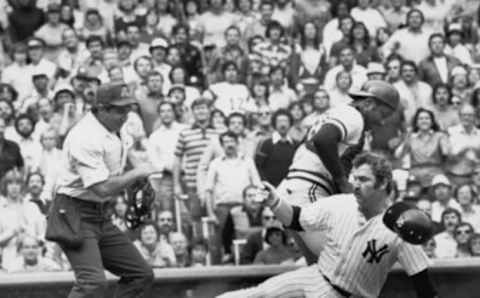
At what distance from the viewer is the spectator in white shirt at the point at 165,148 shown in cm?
1491

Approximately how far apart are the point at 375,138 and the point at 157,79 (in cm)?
249

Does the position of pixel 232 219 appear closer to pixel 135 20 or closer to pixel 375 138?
pixel 375 138


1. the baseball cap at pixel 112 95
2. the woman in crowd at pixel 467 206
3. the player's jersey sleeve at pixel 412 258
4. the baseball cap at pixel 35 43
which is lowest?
the woman in crowd at pixel 467 206

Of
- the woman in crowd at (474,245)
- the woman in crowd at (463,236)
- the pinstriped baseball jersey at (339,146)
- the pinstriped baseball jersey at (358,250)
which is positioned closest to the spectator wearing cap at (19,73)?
the woman in crowd at (463,236)

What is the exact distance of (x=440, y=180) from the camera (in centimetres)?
1496

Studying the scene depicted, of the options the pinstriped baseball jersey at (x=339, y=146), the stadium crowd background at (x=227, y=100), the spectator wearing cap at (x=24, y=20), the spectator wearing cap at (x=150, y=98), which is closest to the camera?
the pinstriped baseball jersey at (x=339, y=146)

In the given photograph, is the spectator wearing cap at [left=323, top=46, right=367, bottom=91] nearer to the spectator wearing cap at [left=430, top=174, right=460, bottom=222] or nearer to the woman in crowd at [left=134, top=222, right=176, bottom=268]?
the spectator wearing cap at [left=430, top=174, right=460, bottom=222]

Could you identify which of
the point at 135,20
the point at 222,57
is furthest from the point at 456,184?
the point at 135,20

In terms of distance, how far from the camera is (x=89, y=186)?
9711 mm

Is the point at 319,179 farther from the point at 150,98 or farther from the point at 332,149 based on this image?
the point at 150,98

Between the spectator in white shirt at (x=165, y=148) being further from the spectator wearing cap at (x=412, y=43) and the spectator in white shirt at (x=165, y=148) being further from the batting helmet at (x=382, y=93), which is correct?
the batting helmet at (x=382, y=93)

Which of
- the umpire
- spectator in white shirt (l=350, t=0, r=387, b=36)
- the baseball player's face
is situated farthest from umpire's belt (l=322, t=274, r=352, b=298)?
spectator in white shirt (l=350, t=0, r=387, b=36)

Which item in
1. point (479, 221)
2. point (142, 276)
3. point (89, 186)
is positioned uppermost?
point (89, 186)

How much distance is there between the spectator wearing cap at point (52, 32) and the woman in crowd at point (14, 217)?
337 cm
